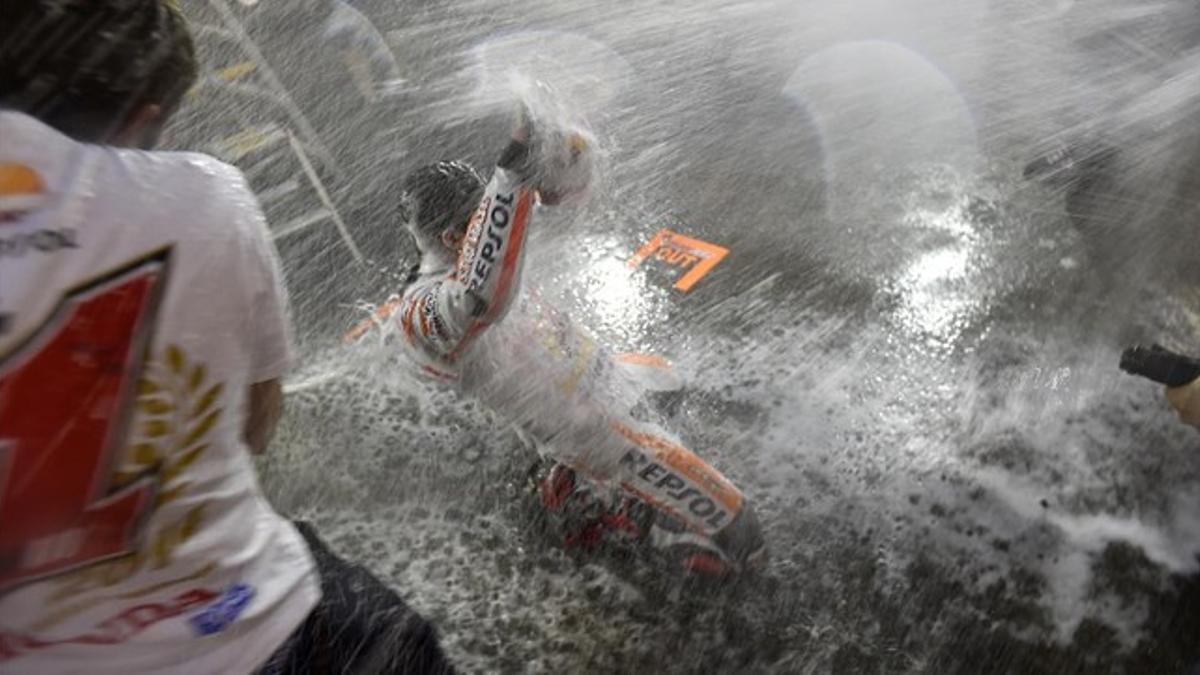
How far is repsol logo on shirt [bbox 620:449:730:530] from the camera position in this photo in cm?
288

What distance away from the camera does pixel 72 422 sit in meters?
1.11

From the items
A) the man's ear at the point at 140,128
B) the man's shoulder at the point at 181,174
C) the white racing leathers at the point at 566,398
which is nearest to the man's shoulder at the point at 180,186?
the man's shoulder at the point at 181,174

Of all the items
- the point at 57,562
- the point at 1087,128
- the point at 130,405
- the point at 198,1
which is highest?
the point at 130,405

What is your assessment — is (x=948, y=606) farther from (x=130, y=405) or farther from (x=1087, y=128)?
(x=1087, y=128)

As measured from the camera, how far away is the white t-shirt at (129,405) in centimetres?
106

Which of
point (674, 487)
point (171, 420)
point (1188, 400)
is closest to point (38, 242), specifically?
point (171, 420)

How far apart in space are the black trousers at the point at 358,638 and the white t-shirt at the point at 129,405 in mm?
83

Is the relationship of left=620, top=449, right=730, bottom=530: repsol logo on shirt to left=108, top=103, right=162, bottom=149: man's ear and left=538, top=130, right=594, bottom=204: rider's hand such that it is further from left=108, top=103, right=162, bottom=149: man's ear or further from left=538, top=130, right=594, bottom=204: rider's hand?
left=108, top=103, right=162, bottom=149: man's ear

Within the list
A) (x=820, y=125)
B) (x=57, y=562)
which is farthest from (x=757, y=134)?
(x=57, y=562)

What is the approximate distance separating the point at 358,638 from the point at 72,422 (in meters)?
0.70

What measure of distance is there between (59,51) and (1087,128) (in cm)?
579

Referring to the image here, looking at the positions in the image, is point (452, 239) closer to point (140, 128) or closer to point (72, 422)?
point (140, 128)

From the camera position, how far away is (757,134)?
577 centimetres

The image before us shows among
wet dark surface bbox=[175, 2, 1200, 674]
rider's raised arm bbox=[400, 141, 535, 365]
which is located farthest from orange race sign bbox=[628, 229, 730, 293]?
rider's raised arm bbox=[400, 141, 535, 365]
